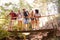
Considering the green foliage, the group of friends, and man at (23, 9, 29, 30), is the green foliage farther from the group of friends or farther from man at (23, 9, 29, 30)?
man at (23, 9, 29, 30)

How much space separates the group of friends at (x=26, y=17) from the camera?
438 cm

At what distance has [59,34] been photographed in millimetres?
4320

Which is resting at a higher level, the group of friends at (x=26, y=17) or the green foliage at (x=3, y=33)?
the group of friends at (x=26, y=17)

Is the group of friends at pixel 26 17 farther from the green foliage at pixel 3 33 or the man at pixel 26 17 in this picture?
the green foliage at pixel 3 33

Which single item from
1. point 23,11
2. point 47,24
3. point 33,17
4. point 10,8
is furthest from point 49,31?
point 10,8

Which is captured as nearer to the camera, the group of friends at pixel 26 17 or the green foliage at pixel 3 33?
the green foliage at pixel 3 33

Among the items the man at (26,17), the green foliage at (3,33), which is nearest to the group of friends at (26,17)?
the man at (26,17)

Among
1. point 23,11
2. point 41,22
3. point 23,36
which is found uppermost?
point 23,11

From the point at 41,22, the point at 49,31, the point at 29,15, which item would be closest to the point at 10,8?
the point at 29,15

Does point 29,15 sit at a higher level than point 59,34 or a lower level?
higher

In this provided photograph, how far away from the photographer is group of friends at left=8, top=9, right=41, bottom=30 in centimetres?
438

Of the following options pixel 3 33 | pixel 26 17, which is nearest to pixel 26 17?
pixel 26 17

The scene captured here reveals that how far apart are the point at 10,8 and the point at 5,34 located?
660 millimetres

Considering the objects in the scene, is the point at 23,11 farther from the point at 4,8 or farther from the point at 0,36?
the point at 0,36
